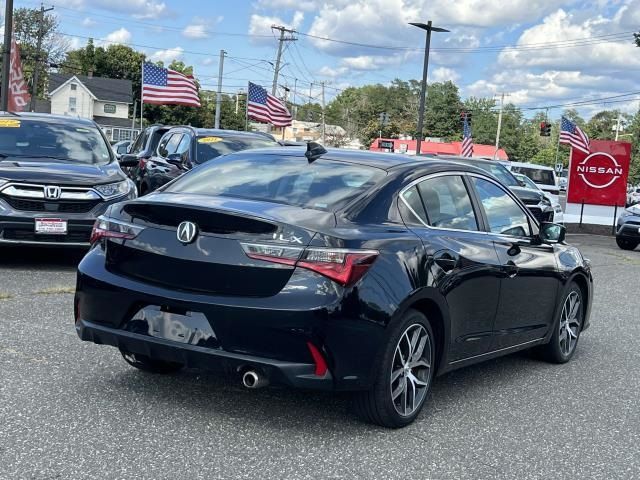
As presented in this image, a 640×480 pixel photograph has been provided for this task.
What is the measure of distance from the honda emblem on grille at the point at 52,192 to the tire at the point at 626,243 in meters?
13.3

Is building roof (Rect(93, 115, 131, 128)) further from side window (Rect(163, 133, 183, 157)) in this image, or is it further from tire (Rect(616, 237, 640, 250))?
side window (Rect(163, 133, 183, 157))

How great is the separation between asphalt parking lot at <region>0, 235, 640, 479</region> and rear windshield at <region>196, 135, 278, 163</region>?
5754 millimetres

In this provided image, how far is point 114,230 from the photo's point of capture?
177 inches

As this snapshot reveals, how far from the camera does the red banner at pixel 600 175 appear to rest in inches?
909

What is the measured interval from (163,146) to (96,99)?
7655 centimetres

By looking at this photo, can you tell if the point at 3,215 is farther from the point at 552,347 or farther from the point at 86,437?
the point at 552,347

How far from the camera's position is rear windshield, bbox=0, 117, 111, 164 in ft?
31.0

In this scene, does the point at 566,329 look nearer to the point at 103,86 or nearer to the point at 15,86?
the point at 15,86

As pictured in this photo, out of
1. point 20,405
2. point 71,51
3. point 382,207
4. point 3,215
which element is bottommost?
point 20,405

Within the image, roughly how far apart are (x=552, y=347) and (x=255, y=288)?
3.13 meters

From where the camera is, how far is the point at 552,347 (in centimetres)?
625

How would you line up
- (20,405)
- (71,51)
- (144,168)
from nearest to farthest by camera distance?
(20,405), (144,168), (71,51)

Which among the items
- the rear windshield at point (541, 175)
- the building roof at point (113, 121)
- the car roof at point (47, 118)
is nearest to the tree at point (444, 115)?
the building roof at point (113, 121)

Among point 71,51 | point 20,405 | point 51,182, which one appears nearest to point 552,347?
point 20,405
